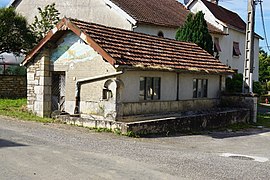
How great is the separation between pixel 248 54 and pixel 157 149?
40.6 feet

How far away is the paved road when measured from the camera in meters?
7.94

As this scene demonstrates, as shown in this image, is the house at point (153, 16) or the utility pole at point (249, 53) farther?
the house at point (153, 16)

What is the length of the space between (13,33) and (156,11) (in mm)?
11528

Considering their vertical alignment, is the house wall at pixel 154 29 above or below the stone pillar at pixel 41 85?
above

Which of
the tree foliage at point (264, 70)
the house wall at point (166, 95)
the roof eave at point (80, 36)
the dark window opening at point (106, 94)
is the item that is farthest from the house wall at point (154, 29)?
the tree foliage at point (264, 70)

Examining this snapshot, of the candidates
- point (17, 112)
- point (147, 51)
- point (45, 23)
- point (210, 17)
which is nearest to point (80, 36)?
point (147, 51)

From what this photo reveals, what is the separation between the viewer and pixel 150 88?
55.2 ft

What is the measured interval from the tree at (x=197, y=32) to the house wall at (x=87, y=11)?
3.80 metres

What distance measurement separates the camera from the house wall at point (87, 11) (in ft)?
89.2

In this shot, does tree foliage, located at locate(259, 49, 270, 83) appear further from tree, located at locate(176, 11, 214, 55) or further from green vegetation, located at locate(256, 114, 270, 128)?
green vegetation, located at locate(256, 114, 270, 128)

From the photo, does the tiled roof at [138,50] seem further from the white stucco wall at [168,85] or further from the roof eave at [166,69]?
the white stucco wall at [168,85]

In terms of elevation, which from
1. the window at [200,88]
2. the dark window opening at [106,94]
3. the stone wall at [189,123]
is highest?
the window at [200,88]

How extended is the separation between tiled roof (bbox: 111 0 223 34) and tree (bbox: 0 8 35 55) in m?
6.42

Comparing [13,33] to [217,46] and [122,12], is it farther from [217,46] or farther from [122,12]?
[217,46]
